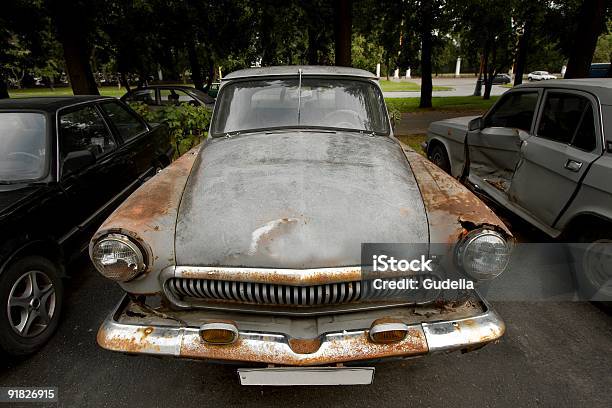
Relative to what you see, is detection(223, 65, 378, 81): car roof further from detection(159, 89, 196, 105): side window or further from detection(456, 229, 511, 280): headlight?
detection(159, 89, 196, 105): side window

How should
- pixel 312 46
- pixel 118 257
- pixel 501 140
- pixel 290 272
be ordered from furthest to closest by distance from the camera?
1. pixel 312 46
2. pixel 501 140
3. pixel 118 257
4. pixel 290 272

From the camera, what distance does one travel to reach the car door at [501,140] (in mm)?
4273

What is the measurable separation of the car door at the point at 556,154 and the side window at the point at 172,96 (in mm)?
9978

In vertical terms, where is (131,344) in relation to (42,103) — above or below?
below

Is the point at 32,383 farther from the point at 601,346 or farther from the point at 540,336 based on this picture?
the point at 601,346

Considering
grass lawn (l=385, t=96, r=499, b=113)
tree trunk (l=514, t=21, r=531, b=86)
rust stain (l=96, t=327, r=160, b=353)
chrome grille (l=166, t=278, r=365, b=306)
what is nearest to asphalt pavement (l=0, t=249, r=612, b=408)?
rust stain (l=96, t=327, r=160, b=353)

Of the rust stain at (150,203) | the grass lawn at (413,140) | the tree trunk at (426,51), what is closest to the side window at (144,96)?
the grass lawn at (413,140)

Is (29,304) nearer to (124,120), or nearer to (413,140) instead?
(124,120)

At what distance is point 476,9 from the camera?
1585cm

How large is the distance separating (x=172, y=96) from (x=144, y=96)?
0.84 m

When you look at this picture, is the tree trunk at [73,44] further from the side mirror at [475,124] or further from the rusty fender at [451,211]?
the rusty fender at [451,211]

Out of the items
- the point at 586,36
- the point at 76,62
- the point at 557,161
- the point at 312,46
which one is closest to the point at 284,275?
the point at 557,161

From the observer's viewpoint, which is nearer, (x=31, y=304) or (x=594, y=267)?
(x=31, y=304)

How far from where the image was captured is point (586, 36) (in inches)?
346
